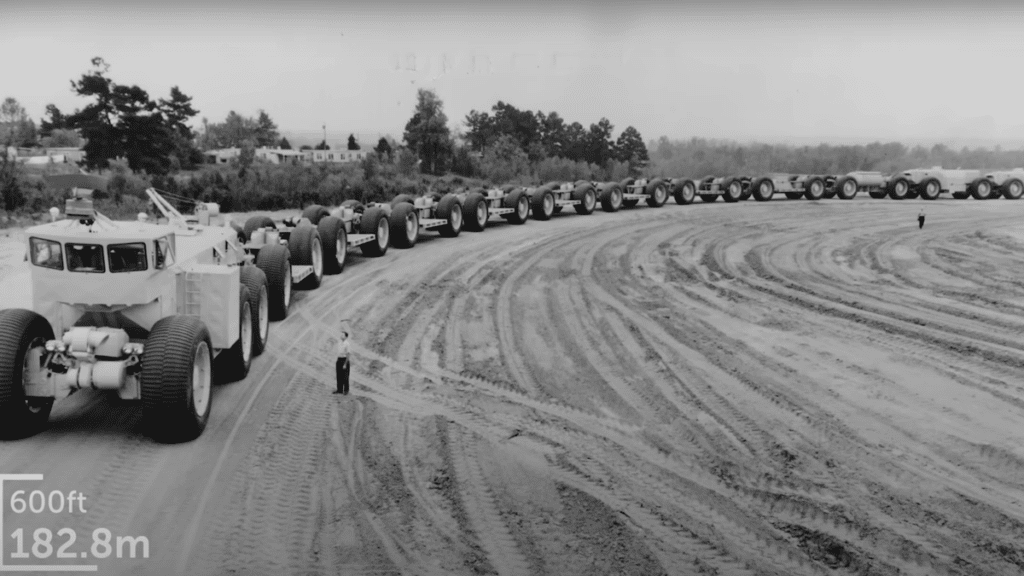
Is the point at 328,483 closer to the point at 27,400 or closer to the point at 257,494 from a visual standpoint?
the point at 257,494

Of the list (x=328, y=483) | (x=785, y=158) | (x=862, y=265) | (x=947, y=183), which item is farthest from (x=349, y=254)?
(x=785, y=158)

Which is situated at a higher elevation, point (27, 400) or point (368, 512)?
point (27, 400)

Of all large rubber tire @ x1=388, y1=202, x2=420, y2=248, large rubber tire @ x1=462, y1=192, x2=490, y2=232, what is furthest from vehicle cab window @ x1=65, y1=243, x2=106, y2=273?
large rubber tire @ x1=462, y1=192, x2=490, y2=232

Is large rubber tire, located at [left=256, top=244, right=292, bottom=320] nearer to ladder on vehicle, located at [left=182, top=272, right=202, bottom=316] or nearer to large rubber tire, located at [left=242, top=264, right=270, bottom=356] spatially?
large rubber tire, located at [left=242, top=264, right=270, bottom=356]

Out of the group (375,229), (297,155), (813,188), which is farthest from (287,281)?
(297,155)

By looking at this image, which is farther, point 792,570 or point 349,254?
point 349,254
